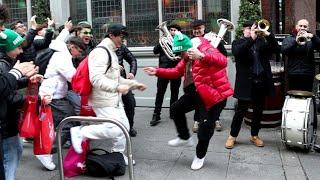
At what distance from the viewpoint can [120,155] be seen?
5.29 m

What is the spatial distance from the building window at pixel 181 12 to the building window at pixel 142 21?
0.80ft

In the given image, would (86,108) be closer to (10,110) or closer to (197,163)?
(10,110)

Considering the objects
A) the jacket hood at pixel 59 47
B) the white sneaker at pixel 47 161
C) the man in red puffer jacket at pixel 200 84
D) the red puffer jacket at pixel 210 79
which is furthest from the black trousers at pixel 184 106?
the white sneaker at pixel 47 161

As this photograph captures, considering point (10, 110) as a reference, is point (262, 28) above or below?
above

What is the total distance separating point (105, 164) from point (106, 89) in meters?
0.93

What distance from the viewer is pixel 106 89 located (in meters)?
4.80

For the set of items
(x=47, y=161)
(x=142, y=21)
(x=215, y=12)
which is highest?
(x=215, y=12)

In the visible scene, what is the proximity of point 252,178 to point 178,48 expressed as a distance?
1749 millimetres

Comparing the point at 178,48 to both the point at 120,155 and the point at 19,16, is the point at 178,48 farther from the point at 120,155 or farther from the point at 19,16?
the point at 19,16

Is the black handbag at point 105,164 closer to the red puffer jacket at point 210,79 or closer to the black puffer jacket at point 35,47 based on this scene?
the red puffer jacket at point 210,79

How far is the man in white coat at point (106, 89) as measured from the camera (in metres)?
4.85

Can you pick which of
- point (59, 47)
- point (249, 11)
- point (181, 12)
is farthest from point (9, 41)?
point (181, 12)

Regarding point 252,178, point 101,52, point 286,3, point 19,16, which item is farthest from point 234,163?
point 19,16

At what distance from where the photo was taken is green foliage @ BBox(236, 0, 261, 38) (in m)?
8.02
